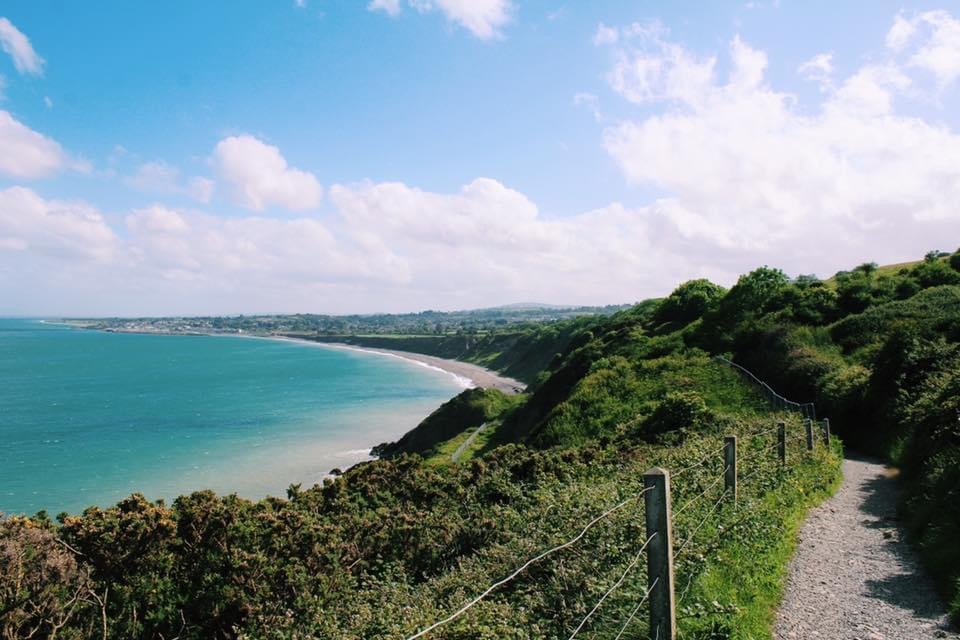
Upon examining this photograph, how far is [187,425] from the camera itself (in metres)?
73.0

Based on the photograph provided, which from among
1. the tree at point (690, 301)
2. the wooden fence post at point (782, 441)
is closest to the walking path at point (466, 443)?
the tree at point (690, 301)

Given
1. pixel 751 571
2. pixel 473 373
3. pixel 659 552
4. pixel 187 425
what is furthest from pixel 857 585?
pixel 473 373

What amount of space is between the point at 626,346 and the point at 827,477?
3314cm

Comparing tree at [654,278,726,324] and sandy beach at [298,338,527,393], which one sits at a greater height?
tree at [654,278,726,324]

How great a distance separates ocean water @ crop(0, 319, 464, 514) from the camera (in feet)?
153

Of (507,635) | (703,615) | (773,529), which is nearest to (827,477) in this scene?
(773,529)

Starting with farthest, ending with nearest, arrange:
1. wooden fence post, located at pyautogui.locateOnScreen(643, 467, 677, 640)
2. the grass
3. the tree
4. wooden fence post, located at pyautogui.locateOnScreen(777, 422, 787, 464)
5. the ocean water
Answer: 1. the tree
2. the ocean water
3. wooden fence post, located at pyautogui.locateOnScreen(777, 422, 787, 464)
4. the grass
5. wooden fence post, located at pyautogui.locateOnScreen(643, 467, 677, 640)

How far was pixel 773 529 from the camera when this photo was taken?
875cm

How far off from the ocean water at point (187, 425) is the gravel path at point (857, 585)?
1554 inches

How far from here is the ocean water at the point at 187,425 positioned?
153 ft

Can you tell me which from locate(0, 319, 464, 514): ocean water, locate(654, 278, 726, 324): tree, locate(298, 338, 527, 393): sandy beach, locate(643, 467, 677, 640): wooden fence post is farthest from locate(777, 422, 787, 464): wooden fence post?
locate(298, 338, 527, 393): sandy beach

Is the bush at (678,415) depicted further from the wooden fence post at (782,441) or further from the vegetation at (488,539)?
the wooden fence post at (782,441)

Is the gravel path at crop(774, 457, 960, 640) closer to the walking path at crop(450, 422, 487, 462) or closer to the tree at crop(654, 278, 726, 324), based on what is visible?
the walking path at crop(450, 422, 487, 462)

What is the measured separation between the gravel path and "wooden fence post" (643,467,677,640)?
7.95 feet
